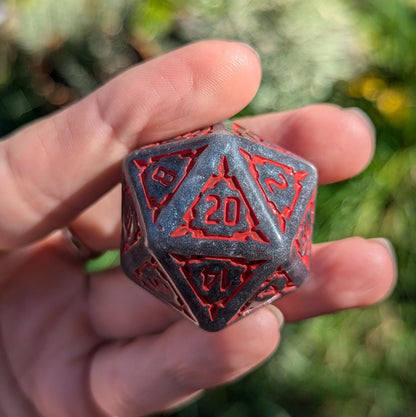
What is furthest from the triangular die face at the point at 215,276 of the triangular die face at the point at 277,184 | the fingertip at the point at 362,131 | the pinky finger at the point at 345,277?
the fingertip at the point at 362,131

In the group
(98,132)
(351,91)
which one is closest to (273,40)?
(351,91)

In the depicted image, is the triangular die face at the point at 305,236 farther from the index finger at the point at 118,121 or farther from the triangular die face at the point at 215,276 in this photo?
the index finger at the point at 118,121

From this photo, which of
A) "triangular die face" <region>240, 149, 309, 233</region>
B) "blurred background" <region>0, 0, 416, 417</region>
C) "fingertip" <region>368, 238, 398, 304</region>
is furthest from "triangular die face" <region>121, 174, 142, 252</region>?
"blurred background" <region>0, 0, 416, 417</region>

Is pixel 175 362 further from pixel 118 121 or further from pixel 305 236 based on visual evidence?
pixel 118 121

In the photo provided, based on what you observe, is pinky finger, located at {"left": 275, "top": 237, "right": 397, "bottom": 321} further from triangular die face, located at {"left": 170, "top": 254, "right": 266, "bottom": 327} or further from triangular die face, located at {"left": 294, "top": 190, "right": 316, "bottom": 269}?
triangular die face, located at {"left": 170, "top": 254, "right": 266, "bottom": 327}

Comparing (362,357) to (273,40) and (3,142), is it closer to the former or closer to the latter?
(273,40)
